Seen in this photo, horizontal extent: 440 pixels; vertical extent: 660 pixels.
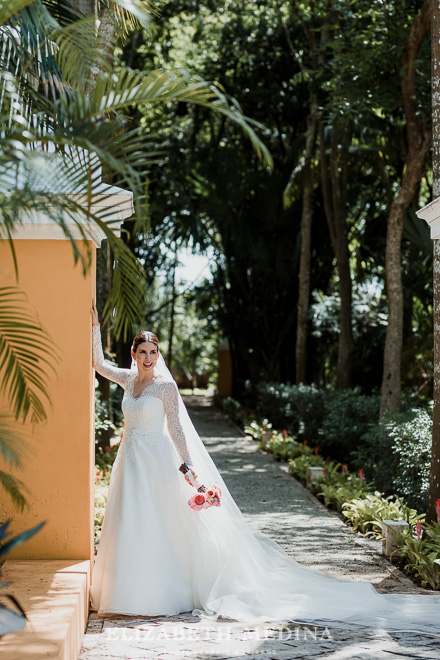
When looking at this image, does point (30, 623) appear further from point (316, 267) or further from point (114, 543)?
point (316, 267)

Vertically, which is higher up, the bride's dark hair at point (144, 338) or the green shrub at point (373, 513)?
the bride's dark hair at point (144, 338)

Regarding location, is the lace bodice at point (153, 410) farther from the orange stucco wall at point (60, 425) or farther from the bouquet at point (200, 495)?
the orange stucco wall at point (60, 425)

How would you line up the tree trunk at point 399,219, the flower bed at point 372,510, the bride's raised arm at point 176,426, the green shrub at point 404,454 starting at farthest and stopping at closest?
1. the tree trunk at point 399,219
2. the green shrub at point 404,454
3. the flower bed at point 372,510
4. the bride's raised arm at point 176,426

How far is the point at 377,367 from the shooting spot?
15.3 meters

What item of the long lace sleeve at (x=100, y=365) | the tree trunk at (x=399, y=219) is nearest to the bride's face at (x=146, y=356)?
the long lace sleeve at (x=100, y=365)

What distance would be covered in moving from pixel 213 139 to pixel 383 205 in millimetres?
4597

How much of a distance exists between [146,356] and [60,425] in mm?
759

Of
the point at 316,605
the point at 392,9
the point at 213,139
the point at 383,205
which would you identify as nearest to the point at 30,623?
the point at 316,605

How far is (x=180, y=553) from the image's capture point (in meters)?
5.20

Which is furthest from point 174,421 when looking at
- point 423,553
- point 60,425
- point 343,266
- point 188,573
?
point 343,266

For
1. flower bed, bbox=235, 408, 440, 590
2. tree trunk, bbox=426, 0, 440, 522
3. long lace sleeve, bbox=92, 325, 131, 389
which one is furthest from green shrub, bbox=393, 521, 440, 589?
long lace sleeve, bbox=92, 325, 131, 389

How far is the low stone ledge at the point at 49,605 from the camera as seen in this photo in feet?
11.5

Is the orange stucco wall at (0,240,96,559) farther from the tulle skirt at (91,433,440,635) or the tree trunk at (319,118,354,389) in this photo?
the tree trunk at (319,118,354,389)

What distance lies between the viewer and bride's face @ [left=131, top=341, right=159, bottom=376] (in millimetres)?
5504
